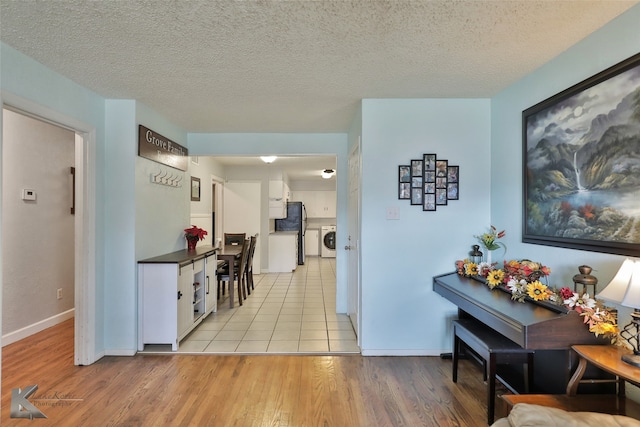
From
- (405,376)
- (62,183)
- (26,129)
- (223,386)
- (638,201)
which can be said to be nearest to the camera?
(638,201)

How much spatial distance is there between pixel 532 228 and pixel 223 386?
8.47 ft

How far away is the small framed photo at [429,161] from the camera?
9.39ft

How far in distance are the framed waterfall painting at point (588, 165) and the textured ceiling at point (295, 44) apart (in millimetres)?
368

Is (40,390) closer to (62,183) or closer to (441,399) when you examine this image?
(62,183)

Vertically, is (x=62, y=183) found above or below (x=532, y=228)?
above

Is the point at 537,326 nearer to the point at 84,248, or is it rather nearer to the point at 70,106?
the point at 84,248

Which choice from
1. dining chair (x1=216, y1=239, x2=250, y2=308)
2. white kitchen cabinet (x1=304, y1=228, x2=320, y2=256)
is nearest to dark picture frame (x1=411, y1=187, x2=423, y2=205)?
dining chair (x1=216, y1=239, x2=250, y2=308)

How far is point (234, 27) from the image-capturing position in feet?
5.78

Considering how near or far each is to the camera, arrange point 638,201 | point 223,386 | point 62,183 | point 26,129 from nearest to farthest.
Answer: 1. point 638,201
2. point 223,386
3. point 26,129
4. point 62,183

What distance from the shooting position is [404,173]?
2857mm

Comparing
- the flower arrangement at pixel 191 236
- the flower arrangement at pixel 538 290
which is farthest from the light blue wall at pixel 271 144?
the flower arrangement at pixel 538 290

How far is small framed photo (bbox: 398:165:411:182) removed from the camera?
2857 mm

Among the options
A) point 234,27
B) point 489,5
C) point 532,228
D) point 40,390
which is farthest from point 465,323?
→ point 40,390

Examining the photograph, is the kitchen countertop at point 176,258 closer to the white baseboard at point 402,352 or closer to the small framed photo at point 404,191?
the white baseboard at point 402,352
